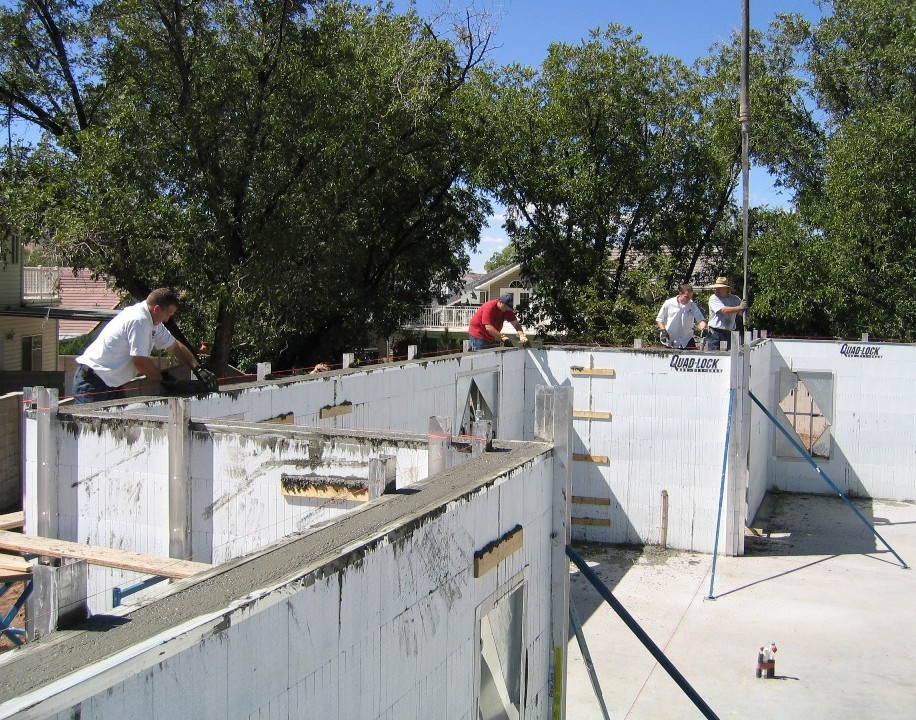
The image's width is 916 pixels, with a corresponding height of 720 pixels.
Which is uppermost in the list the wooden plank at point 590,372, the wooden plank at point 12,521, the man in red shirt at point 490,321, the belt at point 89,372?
the man in red shirt at point 490,321

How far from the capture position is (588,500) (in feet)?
42.1

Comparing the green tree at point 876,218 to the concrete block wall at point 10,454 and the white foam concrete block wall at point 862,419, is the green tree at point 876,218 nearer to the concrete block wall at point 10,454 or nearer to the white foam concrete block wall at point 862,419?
the white foam concrete block wall at point 862,419

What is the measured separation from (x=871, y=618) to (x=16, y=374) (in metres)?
16.7

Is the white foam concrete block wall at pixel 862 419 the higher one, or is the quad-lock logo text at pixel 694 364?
the quad-lock logo text at pixel 694 364

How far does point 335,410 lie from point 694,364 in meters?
5.78

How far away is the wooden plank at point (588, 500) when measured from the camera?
41.9ft

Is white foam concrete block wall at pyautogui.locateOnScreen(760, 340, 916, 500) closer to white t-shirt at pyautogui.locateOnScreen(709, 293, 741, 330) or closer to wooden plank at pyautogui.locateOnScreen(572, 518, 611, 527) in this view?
white t-shirt at pyautogui.locateOnScreen(709, 293, 741, 330)

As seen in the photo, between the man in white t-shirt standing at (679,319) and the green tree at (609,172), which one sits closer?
the man in white t-shirt standing at (679,319)

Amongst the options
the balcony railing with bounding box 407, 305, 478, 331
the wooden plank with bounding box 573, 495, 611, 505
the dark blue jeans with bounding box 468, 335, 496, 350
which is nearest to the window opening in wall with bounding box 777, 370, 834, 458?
the wooden plank with bounding box 573, 495, 611, 505

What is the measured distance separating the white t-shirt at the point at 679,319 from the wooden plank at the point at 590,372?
4.31ft

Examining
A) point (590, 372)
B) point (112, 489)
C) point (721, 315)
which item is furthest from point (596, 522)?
point (112, 489)

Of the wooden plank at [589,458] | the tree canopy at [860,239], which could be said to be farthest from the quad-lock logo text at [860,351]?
the tree canopy at [860,239]

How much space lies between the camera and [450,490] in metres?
4.57

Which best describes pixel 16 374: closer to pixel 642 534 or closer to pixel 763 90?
pixel 642 534
